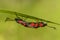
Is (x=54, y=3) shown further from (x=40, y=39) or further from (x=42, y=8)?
(x=40, y=39)

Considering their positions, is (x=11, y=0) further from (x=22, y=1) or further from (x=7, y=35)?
(x=7, y=35)

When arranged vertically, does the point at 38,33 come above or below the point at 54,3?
Result: below

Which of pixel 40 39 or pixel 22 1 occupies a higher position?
pixel 22 1

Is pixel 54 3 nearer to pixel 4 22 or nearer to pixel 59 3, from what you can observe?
pixel 59 3

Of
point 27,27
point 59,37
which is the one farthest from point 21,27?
point 59,37

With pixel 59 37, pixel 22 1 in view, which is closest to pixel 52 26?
pixel 59 37
